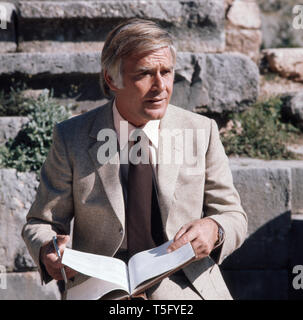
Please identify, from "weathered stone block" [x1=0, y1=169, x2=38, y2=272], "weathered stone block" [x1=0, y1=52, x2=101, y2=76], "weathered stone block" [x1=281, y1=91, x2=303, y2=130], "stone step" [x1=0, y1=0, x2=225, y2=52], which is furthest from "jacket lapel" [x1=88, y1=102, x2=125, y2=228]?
"weathered stone block" [x1=281, y1=91, x2=303, y2=130]

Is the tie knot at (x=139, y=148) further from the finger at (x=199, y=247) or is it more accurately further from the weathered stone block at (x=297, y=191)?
the weathered stone block at (x=297, y=191)

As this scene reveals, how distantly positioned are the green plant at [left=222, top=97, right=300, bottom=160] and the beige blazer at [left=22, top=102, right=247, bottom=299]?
145 cm

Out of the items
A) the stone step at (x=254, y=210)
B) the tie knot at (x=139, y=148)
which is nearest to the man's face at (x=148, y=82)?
the tie knot at (x=139, y=148)

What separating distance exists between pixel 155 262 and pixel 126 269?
162mm

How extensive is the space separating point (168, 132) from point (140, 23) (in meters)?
0.50

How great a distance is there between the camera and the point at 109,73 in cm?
228

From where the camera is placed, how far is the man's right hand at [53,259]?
2029mm

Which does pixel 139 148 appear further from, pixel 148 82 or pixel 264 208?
pixel 264 208

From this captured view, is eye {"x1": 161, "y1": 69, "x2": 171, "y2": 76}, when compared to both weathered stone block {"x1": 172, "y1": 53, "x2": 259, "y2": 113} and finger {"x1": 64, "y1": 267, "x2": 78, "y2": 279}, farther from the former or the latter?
weathered stone block {"x1": 172, "y1": 53, "x2": 259, "y2": 113}

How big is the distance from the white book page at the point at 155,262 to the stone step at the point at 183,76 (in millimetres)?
1942

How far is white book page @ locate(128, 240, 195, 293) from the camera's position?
1896 mm

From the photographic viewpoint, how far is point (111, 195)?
2229mm

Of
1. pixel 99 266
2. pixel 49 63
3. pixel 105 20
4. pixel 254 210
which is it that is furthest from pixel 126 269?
pixel 105 20

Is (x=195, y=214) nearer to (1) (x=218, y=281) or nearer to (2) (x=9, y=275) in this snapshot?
(1) (x=218, y=281)
